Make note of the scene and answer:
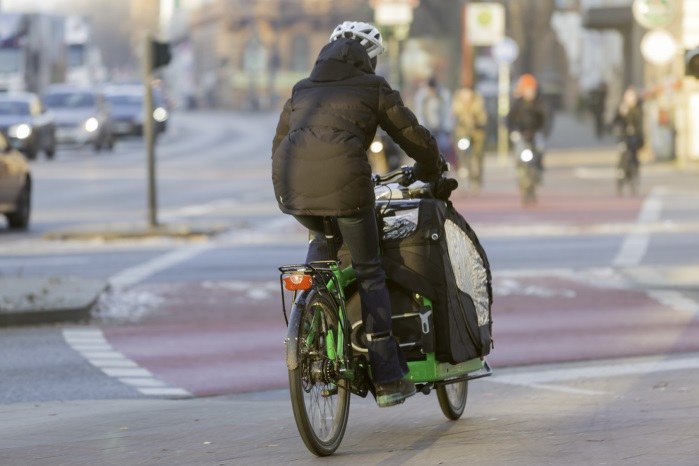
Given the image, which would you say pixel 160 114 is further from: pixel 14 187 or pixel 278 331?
pixel 278 331

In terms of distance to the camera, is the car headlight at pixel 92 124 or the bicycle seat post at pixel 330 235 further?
the car headlight at pixel 92 124

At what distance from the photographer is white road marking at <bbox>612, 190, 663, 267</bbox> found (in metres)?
19.0

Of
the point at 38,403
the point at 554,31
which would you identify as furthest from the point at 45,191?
the point at 554,31

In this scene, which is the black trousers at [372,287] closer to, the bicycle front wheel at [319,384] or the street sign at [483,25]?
the bicycle front wheel at [319,384]

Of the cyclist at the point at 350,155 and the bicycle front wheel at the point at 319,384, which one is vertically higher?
the cyclist at the point at 350,155

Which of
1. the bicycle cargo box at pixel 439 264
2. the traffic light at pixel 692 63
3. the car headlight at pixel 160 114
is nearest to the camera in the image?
the bicycle cargo box at pixel 439 264

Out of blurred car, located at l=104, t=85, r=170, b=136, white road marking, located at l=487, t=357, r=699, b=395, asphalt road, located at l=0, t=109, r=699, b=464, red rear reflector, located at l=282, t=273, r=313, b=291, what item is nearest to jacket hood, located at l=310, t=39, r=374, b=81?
red rear reflector, located at l=282, t=273, r=313, b=291

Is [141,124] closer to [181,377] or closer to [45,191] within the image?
[45,191]

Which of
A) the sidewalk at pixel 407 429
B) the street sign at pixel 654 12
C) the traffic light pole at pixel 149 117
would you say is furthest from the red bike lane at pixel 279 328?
the street sign at pixel 654 12

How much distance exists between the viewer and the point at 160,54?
75.3 ft

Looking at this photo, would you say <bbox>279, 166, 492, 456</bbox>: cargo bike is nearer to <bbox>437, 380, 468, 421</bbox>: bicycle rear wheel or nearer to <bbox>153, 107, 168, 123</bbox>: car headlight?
<bbox>437, 380, 468, 421</bbox>: bicycle rear wheel

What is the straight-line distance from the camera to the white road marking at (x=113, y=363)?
1046 centimetres

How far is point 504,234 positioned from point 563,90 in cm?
7335

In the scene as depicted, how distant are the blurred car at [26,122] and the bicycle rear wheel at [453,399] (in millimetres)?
37095
